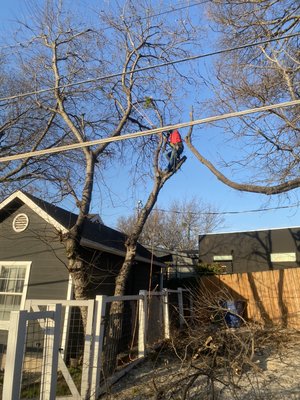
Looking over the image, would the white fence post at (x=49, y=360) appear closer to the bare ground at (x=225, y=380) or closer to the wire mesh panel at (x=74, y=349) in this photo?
the wire mesh panel at (x=74, y=349)

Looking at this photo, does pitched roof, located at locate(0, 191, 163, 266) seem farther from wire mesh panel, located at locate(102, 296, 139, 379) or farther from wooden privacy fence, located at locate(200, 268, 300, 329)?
wooden privacy fence, located at locate(200, 268, 300, 329)

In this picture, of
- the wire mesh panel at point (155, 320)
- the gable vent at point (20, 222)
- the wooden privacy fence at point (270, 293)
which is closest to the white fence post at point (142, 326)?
the wire mesh panel at point (155, 320)

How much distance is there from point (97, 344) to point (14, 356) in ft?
7.36

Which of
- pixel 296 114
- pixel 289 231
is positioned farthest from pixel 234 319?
pixel 289 231

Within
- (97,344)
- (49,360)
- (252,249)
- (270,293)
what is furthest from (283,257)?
(49,360)

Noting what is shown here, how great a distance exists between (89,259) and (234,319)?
456 centimetres

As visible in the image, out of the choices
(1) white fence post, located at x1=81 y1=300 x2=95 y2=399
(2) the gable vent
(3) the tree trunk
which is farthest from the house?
(1) white fence post, located at x1=81 y1=300 x2=95 y2=399

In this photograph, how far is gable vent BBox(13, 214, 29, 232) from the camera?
443 inches

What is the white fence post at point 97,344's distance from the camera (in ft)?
18.7

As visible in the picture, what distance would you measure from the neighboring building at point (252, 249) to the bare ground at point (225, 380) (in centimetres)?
1217

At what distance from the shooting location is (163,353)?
332 inches

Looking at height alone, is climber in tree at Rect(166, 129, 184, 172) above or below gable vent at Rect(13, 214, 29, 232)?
above

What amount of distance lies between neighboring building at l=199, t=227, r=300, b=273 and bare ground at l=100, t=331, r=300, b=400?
39.9ft

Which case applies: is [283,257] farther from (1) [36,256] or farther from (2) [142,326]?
(2) [142,326]
